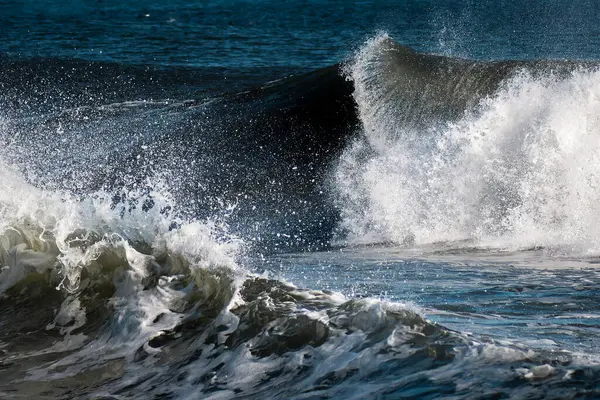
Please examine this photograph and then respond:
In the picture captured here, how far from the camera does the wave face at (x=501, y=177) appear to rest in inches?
340

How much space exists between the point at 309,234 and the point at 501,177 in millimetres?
2035

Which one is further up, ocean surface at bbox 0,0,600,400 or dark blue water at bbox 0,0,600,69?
dark blue water at bbox 0,0,600,69

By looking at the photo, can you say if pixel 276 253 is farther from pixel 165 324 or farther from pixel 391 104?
pixel 391 104

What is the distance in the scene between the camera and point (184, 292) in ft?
20.6

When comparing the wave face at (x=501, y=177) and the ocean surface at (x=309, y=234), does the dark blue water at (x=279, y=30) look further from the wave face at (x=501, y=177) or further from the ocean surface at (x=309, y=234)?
the wave face at (x=501, y=177)

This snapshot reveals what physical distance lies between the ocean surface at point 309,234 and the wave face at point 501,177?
26mm

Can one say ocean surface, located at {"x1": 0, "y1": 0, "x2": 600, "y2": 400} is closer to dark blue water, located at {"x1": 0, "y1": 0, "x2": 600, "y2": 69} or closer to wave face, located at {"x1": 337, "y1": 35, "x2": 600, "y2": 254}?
wave face, located at {"x1": 337, "y1": 35, "x2": 600, "y2": 254}

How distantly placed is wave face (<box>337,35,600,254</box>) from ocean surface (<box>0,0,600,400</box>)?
3 cm

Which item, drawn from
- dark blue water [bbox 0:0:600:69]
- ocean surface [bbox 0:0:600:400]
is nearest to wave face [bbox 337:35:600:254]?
ocean surface [bbox 0:0:600:400]

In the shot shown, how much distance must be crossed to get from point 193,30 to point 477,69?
54.2 feet

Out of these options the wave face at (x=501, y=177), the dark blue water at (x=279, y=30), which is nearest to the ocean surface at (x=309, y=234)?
the wave face at (x=501, y=177)

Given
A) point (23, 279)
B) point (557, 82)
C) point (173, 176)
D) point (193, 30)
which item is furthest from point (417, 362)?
point (193, 30)

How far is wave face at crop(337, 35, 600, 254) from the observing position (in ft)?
28.3

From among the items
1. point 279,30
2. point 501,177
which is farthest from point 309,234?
point 279,30
